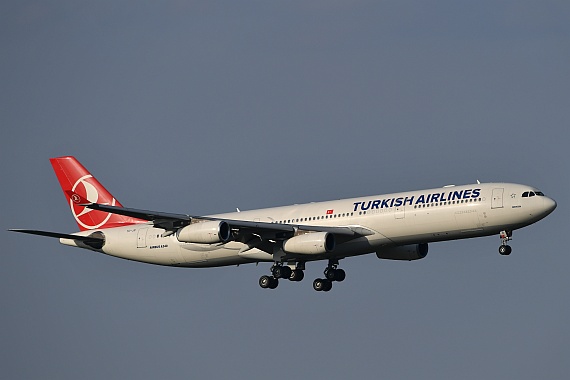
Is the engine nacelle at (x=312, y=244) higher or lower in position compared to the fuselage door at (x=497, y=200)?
lower

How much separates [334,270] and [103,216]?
55.6ft

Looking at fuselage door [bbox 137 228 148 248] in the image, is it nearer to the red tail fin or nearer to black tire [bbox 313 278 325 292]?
the red tail fin

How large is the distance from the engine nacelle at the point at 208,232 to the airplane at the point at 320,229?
60 mm

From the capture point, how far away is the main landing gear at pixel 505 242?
235 ft

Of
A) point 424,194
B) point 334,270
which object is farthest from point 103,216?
point 424,194

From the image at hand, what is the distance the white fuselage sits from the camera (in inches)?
2793

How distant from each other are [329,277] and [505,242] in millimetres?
13220

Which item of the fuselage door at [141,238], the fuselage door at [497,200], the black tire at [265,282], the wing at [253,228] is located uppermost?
the fuselage door at [497,200]

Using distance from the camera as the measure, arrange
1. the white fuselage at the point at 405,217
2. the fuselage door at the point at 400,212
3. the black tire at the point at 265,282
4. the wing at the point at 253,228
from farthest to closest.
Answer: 1. the black tire at the point at 265,282
2. the wing at the point at 253,228
3. the fuselage door at the point at 400,212
4. the white fuselage at the point at 405,217

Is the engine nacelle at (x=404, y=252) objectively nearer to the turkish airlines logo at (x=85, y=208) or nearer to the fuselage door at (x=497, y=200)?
the fuselage door at (x=497, y=200)

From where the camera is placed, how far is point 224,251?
7900 centimetres

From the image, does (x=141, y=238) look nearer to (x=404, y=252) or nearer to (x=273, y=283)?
(x=273, y=283)

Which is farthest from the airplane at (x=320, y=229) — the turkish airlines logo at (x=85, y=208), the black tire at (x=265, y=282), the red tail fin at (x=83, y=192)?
the turkish airlines logo at (x=85, y=208)

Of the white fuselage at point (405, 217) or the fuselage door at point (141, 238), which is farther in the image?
the fuselage door at point (141, 238)
